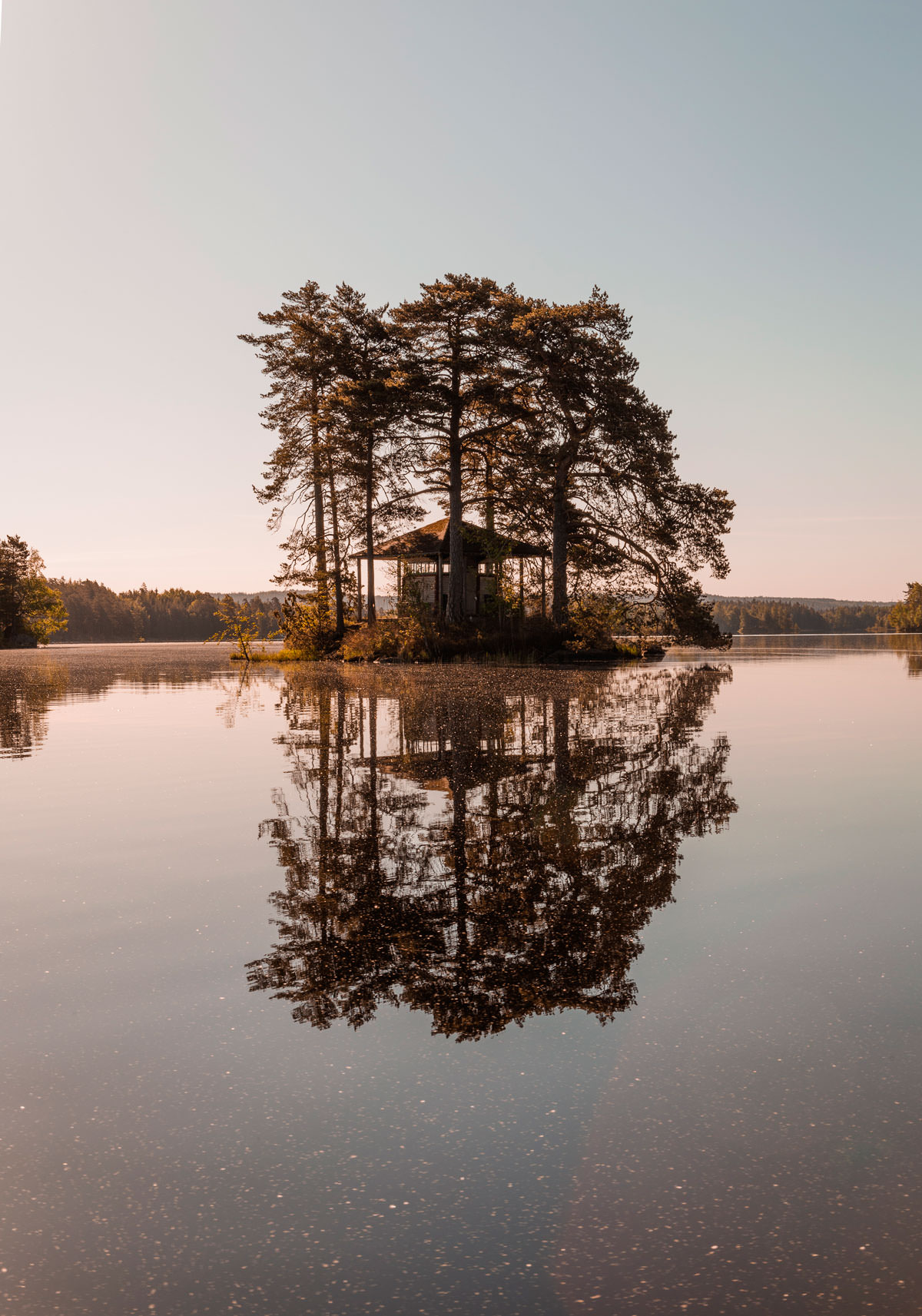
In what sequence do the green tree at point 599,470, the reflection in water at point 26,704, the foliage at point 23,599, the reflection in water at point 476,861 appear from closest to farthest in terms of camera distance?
the reflection in water at point 476,861 < the reflection in water at point 26,704 < the green tree at point 599,470 < the foliage at point 23,599

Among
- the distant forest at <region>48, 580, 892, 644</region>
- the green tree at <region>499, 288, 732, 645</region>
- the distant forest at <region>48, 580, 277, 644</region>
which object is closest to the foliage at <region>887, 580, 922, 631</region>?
the distant forest at <region>48, 580, 892, 644</region>

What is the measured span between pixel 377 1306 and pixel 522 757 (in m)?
8.44

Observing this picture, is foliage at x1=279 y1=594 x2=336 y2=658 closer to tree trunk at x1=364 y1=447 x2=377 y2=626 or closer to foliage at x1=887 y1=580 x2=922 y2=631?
tree trunk at x1=364 y1=447 x2=377 y2=626

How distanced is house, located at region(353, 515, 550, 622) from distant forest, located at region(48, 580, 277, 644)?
9322 centimetres

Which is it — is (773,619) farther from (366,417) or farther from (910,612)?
(366,417)

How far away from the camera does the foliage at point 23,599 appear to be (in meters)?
84.9

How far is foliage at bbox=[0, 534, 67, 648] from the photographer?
84875 millimetres

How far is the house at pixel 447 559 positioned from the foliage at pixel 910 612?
405 ft

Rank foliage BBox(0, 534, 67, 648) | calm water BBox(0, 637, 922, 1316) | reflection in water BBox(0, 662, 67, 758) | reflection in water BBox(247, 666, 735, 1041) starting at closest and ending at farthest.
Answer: calm water BBox(0, 637, 922, 1316), reflection in water BBox(247, 666, 735, 1041), reflection in water BBox(0, 662, 67, 758), foliage BBox(0, 534, 67, 648)

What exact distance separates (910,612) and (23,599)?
438 feet

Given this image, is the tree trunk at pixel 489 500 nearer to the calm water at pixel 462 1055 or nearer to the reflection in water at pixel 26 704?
the reflection in water at pixel 26 704

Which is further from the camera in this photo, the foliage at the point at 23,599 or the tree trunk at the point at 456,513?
the foliage at the point at 23,599

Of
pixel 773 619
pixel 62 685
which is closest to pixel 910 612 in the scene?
pixel 773 619

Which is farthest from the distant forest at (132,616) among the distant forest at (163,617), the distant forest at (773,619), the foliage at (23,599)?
the distant forest at (773,619)
